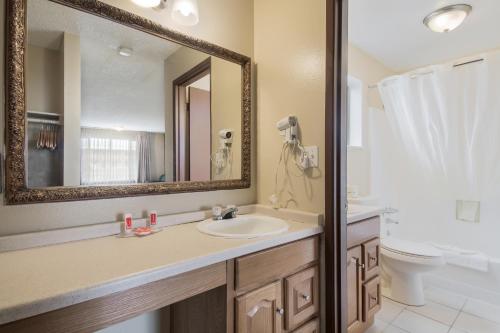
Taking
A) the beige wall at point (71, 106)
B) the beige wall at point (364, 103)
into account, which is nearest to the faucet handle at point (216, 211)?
the beige wall at point (71, 106)

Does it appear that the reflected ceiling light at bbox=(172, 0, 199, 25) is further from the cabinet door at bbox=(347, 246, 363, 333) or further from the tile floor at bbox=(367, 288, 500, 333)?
the tile floor at bbox=(367, 288, 500, 333)

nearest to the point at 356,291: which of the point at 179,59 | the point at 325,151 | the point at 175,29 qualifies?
the point at 325,151

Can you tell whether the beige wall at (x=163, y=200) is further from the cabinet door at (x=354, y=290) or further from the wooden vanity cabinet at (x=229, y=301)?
the cabinet door at (x=354, y=290)

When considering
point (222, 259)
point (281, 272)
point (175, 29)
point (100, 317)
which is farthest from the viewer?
point (175, 29)

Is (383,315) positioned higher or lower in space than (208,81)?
lower

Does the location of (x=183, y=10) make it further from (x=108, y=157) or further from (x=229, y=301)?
(x=229, y=301)

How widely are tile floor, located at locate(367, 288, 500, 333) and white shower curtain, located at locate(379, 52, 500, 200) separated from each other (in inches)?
35.8

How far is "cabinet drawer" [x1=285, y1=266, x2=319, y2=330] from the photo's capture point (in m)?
1.12

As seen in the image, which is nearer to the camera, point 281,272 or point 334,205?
point 281,272

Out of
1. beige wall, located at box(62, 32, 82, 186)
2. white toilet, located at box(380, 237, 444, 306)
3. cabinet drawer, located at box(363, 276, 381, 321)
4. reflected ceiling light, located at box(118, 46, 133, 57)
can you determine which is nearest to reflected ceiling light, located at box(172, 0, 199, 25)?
reflected ceiling light, located at box(118, 46, 133, 57)

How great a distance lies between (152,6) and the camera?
123cm

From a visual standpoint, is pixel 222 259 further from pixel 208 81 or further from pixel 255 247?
pixel 208 81

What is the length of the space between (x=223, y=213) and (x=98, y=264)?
709mm

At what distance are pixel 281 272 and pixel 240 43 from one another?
1.39 m
